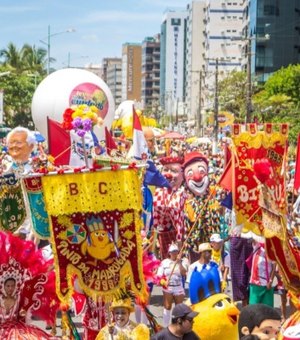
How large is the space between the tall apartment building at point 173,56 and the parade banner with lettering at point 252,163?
15362cm

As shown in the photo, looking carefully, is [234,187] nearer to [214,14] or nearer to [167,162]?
[167,162]

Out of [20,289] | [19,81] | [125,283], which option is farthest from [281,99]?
[20,289]

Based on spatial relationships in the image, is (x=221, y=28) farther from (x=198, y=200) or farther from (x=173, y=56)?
(x=198, y=200)

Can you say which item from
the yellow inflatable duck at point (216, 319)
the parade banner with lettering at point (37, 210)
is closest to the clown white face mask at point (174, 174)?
the parade banner with lettering at point (37, 210)

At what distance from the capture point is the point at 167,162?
1284 centimetres

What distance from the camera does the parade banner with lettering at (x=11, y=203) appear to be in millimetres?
10539

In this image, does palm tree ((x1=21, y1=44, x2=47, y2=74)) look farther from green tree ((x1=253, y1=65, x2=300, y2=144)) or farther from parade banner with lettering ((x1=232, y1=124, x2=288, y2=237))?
parade banner with lettering ((x1=232, y1=124, x2=288, y2=237))

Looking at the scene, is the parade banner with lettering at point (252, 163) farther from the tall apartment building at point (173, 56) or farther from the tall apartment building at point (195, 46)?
the tall apartment building at point (173, 56)

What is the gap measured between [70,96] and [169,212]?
6.12 m

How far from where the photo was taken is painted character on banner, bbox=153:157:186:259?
1262cm

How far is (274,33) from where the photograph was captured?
88375mm

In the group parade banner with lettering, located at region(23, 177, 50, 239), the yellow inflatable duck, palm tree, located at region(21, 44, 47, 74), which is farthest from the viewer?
palm tree, located at region(21, 44, 47, 74)

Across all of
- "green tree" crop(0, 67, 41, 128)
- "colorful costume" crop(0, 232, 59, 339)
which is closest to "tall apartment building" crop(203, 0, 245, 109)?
"green tree" crop(0, 67, 41, 128)

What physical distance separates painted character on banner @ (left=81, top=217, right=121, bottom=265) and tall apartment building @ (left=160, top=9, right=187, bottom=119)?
157m
